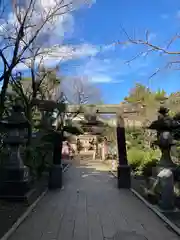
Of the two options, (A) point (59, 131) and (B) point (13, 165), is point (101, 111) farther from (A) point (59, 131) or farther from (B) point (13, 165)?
(B) point (13, 165)

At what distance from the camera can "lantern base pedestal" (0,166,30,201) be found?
7.95 meters

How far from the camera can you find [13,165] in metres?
8.18

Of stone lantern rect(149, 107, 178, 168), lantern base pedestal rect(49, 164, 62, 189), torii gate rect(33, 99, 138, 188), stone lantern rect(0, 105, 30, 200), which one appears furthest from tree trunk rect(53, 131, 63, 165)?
stone lantern rect(149, 107, 178, 168)

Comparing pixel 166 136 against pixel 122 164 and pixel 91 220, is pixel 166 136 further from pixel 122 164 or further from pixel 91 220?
pixel 122 164

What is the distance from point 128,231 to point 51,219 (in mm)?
1743

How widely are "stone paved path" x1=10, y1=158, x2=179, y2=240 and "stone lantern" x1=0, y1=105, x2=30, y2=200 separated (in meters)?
0.75

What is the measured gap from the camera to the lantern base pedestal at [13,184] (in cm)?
795

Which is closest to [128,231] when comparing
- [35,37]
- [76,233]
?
[76,233]

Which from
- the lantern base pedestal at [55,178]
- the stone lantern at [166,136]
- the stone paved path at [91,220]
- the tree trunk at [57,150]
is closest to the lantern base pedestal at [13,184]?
the stone paved path at [91,220]

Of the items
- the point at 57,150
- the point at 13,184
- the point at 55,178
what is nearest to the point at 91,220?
the point at 13,184

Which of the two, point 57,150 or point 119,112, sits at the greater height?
point 119,112

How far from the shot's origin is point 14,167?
8.12 m

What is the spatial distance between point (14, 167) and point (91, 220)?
→ 282 cm

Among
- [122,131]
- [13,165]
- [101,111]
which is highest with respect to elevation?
[101,111]
